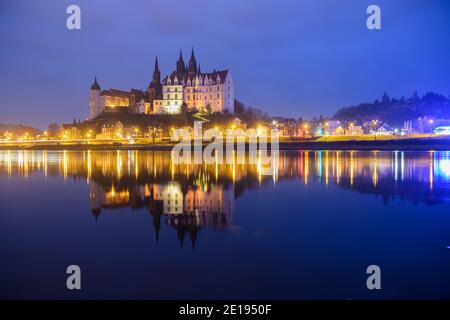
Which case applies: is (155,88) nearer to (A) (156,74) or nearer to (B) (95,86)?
(A) (156,74)

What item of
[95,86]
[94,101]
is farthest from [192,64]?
[94,101]

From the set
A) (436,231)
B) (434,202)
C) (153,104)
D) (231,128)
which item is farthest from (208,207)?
(153,104)

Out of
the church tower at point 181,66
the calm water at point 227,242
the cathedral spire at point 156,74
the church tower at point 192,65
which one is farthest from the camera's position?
the cathedral spire at point 156,74

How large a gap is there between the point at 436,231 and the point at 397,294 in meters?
4.78

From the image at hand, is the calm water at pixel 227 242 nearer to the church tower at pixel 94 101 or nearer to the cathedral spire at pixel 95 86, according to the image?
the church tower at pixel 94 101

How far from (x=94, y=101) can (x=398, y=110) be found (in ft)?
298

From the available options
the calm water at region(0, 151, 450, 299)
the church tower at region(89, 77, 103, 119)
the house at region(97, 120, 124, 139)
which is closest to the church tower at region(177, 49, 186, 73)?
the house at region(97, 120, 124, 139)

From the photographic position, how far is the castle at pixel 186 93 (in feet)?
334

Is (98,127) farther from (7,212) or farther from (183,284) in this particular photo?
(183,284)

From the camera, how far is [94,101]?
126375 mm

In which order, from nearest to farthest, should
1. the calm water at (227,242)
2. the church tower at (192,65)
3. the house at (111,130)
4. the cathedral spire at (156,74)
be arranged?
1. the calm water at (227,242)
2. the house at (111,130)
3. the church tower at (192,65)
4. the cathedral spire at (156,74)

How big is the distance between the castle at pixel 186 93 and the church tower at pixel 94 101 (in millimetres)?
13218

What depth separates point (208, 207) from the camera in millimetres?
14289

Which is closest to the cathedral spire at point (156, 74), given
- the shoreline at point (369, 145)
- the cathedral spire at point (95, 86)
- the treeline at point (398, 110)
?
the cathedral spire at point (95, 86)
